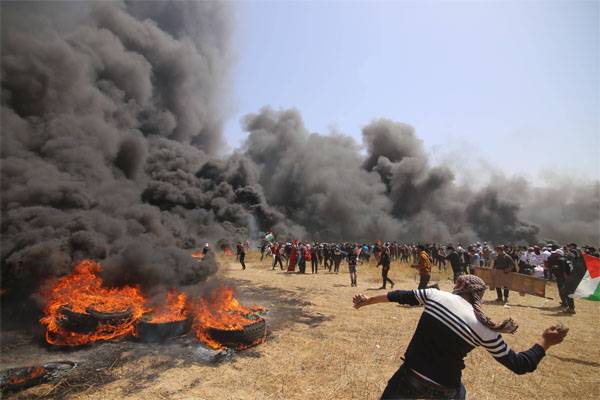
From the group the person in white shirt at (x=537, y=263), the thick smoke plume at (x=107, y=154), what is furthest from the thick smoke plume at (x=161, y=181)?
the person in white shirt at (x=537, y=263)

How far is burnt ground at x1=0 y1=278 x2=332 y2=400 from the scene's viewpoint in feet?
17.6

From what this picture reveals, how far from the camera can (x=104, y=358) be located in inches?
255

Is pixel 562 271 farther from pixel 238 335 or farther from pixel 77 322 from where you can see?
pixel 77 322

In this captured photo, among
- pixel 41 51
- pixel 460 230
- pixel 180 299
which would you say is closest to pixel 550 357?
pixel 180 299

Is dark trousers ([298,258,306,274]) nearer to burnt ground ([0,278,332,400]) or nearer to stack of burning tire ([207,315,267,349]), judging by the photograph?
burnt ground ([0,278,332,400])

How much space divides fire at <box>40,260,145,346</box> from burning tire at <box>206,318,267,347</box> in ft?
6.56

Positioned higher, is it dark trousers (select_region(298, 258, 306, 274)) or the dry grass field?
dark trousers (select_region(298, 258, 306, 274))

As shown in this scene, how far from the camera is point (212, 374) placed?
5926 mm

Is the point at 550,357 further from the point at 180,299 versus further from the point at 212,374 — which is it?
the point at 180,299

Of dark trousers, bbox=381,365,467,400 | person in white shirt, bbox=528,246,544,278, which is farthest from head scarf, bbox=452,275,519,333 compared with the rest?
person in white shirt, bbox=528,246,544,278

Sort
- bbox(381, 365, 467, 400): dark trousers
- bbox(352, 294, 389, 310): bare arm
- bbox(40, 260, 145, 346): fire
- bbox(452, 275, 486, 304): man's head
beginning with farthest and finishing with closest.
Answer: bbox(40, 260, 145, 346): fire → bbox(352, 294, 389, 310): bare arm → bbox(452, 275, 486, 304): man's head → bbox(381, 365, 467, 400): dark trousers

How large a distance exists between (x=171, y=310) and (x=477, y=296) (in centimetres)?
725

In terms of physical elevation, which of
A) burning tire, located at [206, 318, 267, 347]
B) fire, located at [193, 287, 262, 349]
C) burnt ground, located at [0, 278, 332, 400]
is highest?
fire, located at [193, 287, 262, 349]

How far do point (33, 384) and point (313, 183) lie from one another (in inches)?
1826
